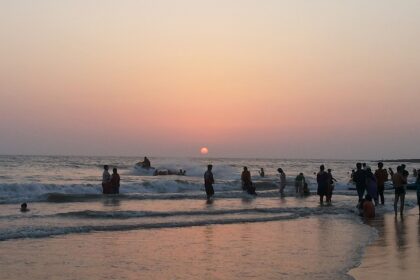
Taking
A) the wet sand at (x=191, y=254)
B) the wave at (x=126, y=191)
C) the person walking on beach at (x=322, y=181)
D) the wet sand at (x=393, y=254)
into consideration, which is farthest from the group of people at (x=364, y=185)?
the wet sand at (x=191, y=254)

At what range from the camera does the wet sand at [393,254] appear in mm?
9234

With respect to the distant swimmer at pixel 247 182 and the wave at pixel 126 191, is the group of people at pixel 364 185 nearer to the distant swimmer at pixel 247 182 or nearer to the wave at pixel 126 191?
the distant swimmer at pixel 247 182

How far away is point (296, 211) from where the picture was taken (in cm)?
2203

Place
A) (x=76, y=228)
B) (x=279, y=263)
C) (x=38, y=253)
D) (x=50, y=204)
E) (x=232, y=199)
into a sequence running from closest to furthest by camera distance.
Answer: (x=279, y=263) → (x=38, y=253) → (x=76, y=228) → (x=50, y=204) → (x=232, y=199)

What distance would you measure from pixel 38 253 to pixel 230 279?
4.56 meters

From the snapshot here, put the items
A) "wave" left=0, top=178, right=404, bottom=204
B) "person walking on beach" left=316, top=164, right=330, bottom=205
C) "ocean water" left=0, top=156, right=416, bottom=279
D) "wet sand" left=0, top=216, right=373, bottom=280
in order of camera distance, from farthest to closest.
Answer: "wave" left=0, top=178, right=404, bottom=204
"person walking on beach" left=316, top=164, right=330, bottom=205
"ocean water" left=0, top=156, right=416, bottom=279
"wet sand" left=0, top=216, right=373, bottom=280

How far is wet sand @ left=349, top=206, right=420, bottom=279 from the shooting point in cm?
923

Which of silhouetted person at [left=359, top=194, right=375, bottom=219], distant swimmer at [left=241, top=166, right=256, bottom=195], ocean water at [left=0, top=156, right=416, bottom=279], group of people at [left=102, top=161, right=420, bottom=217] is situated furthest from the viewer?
distant swimmer at [left=241, top=166, right=256, bottom=195]

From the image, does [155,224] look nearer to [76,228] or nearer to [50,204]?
[76,228]

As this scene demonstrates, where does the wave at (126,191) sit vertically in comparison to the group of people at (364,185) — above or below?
below

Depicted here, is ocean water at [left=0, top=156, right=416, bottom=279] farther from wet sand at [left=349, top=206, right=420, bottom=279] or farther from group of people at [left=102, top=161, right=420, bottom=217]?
group of people at [left=102, top=161, right=420, bottom=217]

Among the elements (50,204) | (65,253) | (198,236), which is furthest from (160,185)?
(65,253)

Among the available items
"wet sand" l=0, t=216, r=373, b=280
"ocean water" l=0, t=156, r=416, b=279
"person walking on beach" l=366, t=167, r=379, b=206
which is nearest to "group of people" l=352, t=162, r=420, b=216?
"person walking on beach" l=366, t=167, r=379, b=206

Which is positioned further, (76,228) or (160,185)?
(160,185)
